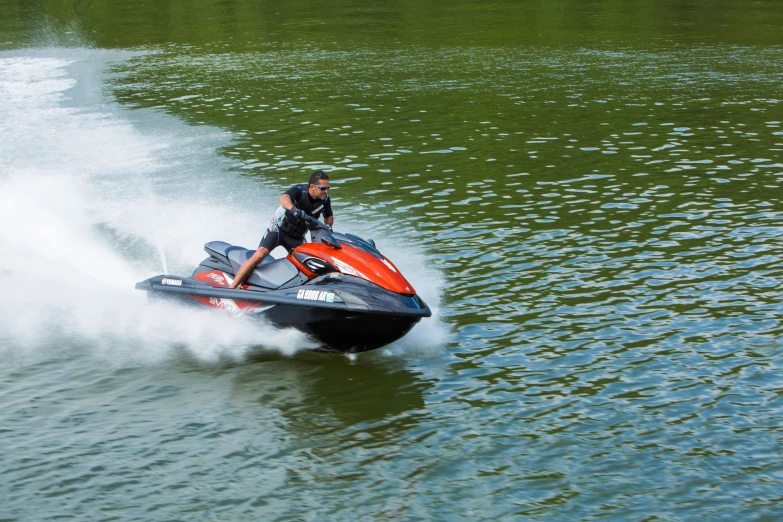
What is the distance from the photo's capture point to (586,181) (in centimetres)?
2089

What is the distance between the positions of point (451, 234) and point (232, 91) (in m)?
16.7

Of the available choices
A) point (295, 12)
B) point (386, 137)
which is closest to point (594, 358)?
point (386, 137)

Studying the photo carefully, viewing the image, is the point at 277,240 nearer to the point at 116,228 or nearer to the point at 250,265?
the point at 250,265

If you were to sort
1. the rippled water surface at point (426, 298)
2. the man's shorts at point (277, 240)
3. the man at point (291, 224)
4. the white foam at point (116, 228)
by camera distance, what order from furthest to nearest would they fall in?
the white foam at point (116, 228), the man's shorts at point (277, 240), the man at point (291, 224), the rippled water surface at point (426, 298)

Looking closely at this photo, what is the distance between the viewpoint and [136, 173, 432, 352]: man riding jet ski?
11.7 m

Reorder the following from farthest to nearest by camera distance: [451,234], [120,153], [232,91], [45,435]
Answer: [232,91], [120,153], [451,234], [45,435]

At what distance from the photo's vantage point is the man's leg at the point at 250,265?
12797mm

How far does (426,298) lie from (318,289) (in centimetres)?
301

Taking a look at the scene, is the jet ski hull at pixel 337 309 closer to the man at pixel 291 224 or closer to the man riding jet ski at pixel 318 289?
the man riding jet ski at pixel 318 289

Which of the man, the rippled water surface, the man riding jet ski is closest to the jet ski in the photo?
the man riding jet ski

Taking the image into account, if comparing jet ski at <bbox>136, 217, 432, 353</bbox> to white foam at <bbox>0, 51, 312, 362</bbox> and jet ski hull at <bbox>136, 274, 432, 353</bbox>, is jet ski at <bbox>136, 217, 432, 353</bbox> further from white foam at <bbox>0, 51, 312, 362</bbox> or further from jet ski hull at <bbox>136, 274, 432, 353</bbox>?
white foam at <bbox>0, 51, 312, 362</bbox>

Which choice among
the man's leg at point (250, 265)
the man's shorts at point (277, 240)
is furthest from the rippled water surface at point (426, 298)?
the man's shorts at point (277, 240)

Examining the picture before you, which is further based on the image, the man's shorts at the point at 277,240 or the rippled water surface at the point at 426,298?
the man's shorts at the point at 277,240

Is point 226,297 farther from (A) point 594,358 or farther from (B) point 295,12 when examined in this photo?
(B) point 295,12
